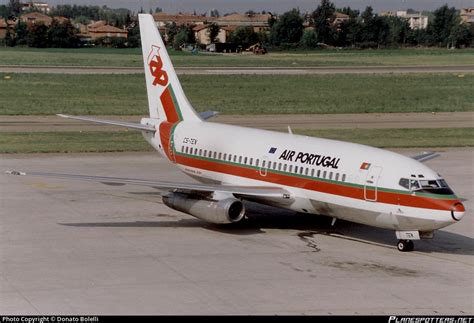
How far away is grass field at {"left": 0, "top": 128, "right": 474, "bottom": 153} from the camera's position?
→ 5778cm

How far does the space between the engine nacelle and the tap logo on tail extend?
8942 millimetres

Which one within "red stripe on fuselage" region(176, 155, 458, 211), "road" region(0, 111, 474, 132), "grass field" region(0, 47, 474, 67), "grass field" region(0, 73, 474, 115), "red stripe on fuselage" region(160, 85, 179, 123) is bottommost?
"grass field" region(0, 47, 474, 67)

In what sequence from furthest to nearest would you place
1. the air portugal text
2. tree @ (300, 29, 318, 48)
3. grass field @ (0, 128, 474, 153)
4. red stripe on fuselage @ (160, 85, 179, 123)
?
tree @ (300, 29, 318, 48), grass field @ (0, 128, 474, 153), red stripe on fuselage @ (160, 85, 179, 123), the air portugal text

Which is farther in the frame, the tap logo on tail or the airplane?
the tap logo on tail

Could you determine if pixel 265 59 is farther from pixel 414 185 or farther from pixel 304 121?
pixel 414 185

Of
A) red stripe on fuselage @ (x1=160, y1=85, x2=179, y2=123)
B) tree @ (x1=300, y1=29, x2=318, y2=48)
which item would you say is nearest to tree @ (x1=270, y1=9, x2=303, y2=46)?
tree @ (x1=300, y1=29, x2=318, y2=48)

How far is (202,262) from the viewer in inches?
1200

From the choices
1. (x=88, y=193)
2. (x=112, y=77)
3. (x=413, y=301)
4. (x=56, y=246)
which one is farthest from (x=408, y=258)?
(x=112, y=77)

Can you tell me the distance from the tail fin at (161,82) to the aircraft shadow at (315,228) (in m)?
6.15

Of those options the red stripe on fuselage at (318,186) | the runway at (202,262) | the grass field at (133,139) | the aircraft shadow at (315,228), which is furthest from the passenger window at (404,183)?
the grass field at (133,139)

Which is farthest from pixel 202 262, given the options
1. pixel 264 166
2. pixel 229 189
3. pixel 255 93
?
pixel 255 93

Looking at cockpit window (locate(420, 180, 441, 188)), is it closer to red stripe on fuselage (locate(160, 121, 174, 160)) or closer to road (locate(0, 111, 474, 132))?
red stripe on fuselage (locate(160, 121, 174, 160))

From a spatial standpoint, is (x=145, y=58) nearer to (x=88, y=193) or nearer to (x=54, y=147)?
(x=88, y=193)

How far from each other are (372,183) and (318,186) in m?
2.53
